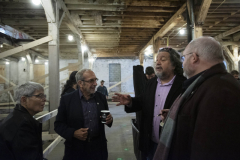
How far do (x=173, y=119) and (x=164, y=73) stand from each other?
0.97 m

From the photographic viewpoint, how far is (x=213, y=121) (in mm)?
787

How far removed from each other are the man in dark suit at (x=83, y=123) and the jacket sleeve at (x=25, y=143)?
47 centimetres

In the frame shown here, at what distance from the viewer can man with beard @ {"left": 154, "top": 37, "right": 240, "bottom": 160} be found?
77 centimetres

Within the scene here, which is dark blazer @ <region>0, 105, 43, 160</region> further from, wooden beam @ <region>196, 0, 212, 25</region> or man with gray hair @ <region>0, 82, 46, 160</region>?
wooden beam @ <region>196, 0, 212, 25</region>

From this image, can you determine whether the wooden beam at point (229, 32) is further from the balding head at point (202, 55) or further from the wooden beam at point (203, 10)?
the balding head at point (202, 55)

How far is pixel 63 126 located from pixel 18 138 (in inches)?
26.6

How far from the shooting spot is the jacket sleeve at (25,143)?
4.28 ft

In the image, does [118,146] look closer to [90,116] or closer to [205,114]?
[90,116]

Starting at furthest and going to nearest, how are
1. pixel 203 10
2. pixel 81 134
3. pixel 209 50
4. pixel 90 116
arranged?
pixel 203 10
pixel 90 116
pixel 81 134
pixel 209 50

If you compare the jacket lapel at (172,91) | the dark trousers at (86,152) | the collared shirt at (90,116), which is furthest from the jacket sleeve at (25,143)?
the jacket lapel at (172,91)

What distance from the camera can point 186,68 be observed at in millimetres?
1108

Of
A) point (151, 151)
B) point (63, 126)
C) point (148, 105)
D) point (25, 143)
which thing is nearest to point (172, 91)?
point (148, 105)

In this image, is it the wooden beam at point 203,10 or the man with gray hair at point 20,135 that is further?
the wooden beam at point 203,10

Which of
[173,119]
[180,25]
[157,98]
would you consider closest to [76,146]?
[157,98]
